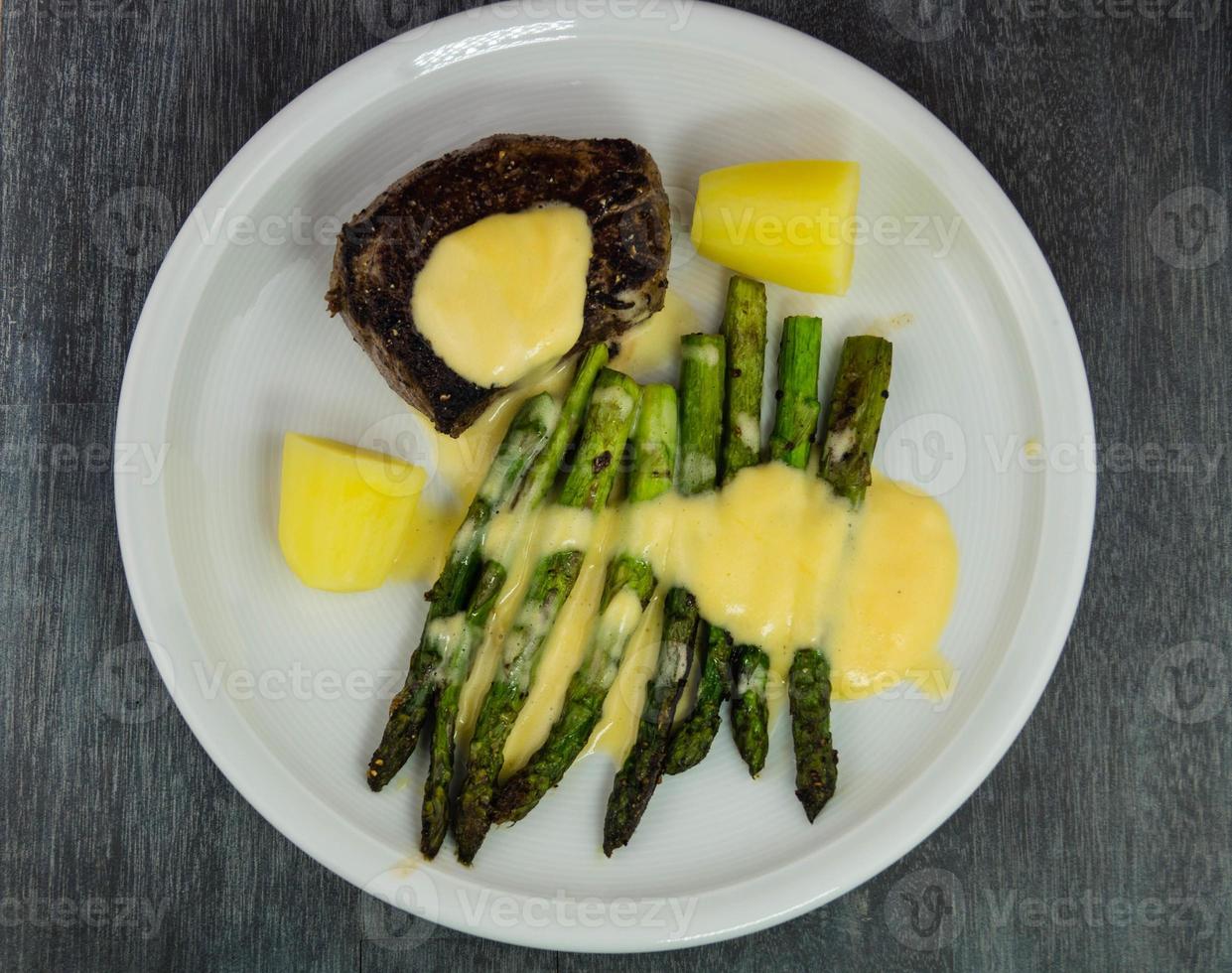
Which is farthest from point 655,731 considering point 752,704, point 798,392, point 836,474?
point 798,392

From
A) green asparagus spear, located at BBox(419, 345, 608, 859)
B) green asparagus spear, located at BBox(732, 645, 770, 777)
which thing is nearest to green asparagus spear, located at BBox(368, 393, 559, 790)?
green asparagus spear, located at BBox(419, 345, 608, 859)

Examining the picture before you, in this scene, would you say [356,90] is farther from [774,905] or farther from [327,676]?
[774,905]

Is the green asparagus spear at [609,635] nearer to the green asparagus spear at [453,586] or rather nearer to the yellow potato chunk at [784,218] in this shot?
the green asparagus spear at [453,586]

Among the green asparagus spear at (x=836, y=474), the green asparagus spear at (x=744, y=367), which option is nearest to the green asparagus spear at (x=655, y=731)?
the green asparagus spear at (x=836, y=474)

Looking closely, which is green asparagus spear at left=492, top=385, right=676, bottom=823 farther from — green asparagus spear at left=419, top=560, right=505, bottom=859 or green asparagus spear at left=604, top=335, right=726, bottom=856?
green asparagus spear at left=419, top=560, right=505, bottom=859

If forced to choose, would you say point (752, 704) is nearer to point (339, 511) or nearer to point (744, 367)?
point (744, 367)

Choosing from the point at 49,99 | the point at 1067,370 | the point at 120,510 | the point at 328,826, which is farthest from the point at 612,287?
the point at 49,99

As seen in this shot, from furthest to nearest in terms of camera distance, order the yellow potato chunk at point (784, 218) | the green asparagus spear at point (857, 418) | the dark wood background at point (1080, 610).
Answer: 1. the dark wood background at point (1080, 610)
2. the green asparagus spear at point (857, 418)
3. the yellow potato chunk at point (784, 218)

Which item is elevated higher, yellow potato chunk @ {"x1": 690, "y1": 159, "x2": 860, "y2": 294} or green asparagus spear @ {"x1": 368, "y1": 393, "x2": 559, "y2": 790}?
yellow potato chunk @ {"x1": 690, "y1": 159, "x2": 860, "y2": 294}
